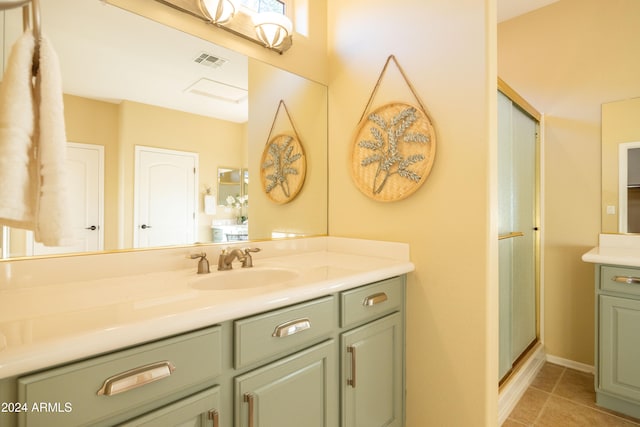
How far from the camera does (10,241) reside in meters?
1.00

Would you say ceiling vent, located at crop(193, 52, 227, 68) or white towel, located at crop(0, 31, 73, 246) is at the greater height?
ceiling vent, located at crop(193, 52, 227, 68)

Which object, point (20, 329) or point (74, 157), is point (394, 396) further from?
point (74, 157)

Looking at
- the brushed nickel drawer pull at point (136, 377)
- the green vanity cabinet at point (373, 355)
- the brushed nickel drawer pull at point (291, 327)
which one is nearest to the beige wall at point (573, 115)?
the green vanity cabinet at point (373, 355)

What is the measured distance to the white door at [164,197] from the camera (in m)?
1.29

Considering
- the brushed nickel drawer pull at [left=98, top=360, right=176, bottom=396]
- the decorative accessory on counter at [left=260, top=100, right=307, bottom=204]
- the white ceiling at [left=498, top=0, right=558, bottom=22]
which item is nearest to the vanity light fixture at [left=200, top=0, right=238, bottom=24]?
the decorative accessory on counter at [left=260, top=100, right=307, bottom=204]

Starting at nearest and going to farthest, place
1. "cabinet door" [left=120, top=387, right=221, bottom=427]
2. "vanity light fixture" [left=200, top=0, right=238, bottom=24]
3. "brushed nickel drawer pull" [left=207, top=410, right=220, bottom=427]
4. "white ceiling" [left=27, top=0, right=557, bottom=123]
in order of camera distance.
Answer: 1. "cabinet door" [left=120, top=387, right=221, bottom=427]
2. "brushed nickel drawer pull" [left=207, top=410, right=220, bottom=427]
3. "white ceiling" [left=27, top=0, right=557, bottom=123]
4. "vanity light fixture" [left=200, top=0, right=238, bottom=24]

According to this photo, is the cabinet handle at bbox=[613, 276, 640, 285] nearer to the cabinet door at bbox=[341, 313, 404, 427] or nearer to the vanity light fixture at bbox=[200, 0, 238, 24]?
the cabinet door at bbox=[341, 313, 404, 427]

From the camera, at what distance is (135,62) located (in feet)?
4.19

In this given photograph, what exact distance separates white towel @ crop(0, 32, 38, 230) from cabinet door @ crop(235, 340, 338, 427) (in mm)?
669

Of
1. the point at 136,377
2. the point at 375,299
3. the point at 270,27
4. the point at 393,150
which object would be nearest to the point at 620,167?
the point at 393,150

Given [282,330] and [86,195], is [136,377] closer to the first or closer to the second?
[282,330]

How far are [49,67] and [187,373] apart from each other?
0.78 m

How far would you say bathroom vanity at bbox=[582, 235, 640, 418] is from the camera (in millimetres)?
1700

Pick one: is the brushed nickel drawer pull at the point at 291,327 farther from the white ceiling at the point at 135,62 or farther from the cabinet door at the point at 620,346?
the cabinet door at the point at 620,346
